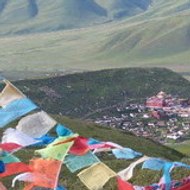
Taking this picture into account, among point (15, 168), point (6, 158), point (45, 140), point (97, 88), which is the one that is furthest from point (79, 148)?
point (97, 88)

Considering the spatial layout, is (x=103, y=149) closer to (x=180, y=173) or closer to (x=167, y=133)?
(x=180, y=173)

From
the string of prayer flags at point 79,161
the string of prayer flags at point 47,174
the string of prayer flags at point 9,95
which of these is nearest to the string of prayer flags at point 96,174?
the string of prayer flags at point 79,161

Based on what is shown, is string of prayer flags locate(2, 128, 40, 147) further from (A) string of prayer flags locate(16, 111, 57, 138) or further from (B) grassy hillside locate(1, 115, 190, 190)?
(B) grassy hillside locate(1, 115, 190, 190)

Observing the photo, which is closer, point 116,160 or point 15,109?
point 15,109

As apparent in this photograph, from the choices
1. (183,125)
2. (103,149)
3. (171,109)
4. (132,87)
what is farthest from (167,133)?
(103,149)

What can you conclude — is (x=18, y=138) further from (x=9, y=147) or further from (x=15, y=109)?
(x=15, y=109)

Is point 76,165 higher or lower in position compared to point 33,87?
higher
